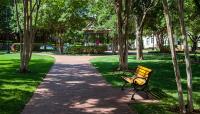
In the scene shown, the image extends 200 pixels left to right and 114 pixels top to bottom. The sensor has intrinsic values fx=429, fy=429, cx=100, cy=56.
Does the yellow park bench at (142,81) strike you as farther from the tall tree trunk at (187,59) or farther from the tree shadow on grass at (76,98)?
the tall tree trunk at (187,59)

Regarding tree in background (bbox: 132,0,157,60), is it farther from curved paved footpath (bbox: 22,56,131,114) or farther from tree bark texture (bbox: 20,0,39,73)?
curved paved footpath (bbox: 22,56,131,114)

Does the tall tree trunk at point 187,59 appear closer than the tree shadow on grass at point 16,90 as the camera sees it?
Yes

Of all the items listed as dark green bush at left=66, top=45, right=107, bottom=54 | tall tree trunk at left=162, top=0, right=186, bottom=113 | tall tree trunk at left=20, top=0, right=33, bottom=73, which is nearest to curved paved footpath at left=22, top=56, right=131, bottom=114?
tall tree trunk at left=162, top=0, right=186, bottom=113

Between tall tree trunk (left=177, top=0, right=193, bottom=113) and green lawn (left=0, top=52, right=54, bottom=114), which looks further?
green lawn (left=0, top=52, right=54, bottom=114)

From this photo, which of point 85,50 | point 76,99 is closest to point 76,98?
point 76,99

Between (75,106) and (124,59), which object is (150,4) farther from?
(75,106)

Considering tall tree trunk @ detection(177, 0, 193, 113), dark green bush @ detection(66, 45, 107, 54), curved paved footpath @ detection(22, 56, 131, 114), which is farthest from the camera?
dark green bush @ detection(66, 45, 107, 54)

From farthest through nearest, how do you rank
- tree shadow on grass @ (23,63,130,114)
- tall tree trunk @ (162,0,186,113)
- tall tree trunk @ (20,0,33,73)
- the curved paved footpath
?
tall tree trunk @ (20,0,33,73) < tree shadow on grass @ (23,63,130,114) < the curved paved footpath < tall tree trunk @ (162,0,186,113)

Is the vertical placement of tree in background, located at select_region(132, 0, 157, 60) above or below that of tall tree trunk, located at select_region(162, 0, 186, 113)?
above

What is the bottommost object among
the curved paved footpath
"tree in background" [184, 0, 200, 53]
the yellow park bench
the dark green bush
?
the curved paved footpath

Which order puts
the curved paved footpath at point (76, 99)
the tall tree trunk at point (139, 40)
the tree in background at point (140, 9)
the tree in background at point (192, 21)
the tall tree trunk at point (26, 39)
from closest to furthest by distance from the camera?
the curved paved footpath at point (76, 99)
the tall tree trunk at point (26, 39)
the tree in background at point (140, 9)
the tall tree trunk at point (139, 40)
the tree in background at point (192, 21)

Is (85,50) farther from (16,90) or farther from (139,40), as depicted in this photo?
(16,90)

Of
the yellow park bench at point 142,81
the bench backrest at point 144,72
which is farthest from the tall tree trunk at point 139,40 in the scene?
the yellow park bench at point 142,81

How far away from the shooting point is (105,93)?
13.2 meters
